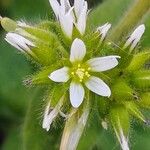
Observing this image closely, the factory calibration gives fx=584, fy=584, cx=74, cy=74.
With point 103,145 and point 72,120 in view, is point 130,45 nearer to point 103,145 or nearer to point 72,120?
point 72,120

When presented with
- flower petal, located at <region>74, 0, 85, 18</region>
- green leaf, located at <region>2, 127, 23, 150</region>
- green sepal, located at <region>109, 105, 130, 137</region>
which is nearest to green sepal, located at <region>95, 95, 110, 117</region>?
green sepal, located at <region>109, 105, 130, 137</region>

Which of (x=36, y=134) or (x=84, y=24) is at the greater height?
(x=84, y=24)

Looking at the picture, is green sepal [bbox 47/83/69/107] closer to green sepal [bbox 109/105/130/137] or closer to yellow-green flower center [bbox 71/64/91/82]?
yellow-green flower center [bbox 71/64/91/82]

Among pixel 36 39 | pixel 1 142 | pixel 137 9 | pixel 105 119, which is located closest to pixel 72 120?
pixel 105 119

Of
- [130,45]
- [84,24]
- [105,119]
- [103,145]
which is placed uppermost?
[84,24]

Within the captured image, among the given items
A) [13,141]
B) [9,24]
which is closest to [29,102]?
[13,141]

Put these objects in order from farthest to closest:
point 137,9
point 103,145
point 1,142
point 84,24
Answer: point 1,142 < point 103,145 < point 137,9 < point 84,24
